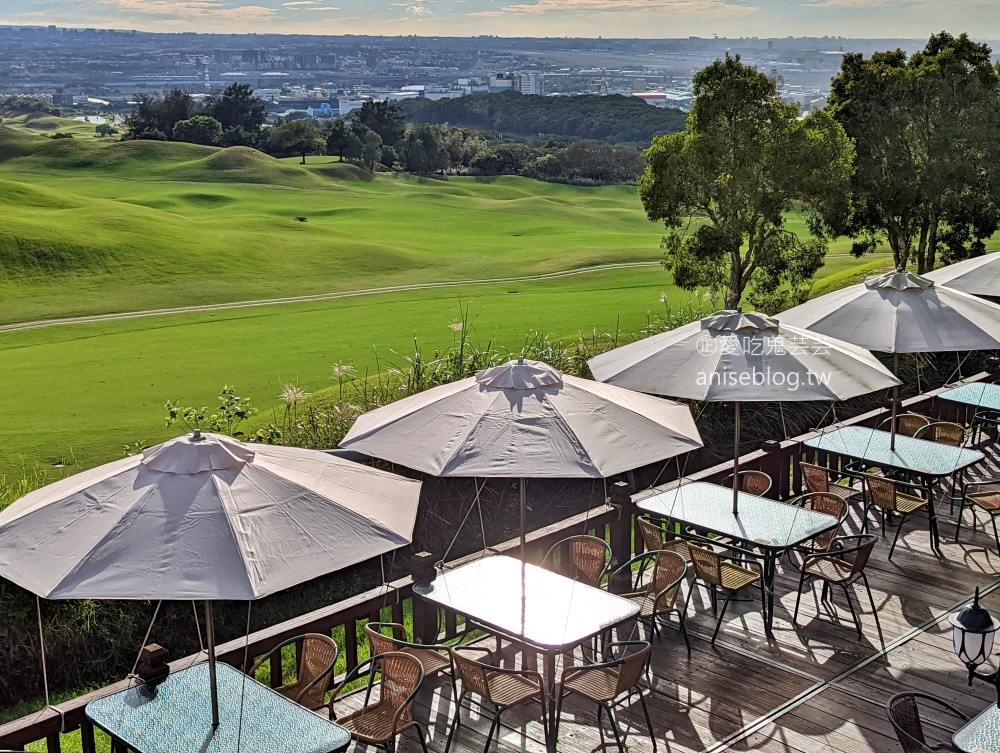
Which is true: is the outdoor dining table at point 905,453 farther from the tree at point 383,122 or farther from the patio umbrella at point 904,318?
the tree at point 383,122

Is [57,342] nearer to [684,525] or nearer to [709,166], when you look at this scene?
[709,166]

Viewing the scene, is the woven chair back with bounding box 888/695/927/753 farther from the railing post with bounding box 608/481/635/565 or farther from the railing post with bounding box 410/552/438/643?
the railing post with bounding box 608/481/635/565

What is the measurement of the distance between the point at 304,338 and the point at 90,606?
14357 millimetres

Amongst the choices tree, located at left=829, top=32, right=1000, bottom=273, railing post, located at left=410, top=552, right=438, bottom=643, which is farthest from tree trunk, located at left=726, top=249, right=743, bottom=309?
railing post, located at left=410, top=552, right=438, bottom=643

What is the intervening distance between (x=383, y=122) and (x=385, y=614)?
8959 cm

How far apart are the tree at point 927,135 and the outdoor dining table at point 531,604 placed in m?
17.5

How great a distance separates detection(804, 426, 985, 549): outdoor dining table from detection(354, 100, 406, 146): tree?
8821cm

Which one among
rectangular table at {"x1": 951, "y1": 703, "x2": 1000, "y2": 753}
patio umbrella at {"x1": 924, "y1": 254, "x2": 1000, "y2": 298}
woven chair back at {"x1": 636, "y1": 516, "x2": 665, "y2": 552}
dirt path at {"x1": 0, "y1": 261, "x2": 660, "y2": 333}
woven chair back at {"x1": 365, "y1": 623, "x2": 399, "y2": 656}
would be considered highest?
patio umbrella at {"x1": 924, "y1": 254, "x2": 1000, "y2": 298}

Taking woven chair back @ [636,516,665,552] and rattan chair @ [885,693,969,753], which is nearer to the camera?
rattan chair @ [885,693,969,753]

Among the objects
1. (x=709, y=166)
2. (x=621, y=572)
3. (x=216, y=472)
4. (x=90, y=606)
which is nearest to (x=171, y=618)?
(x=90, y=606)

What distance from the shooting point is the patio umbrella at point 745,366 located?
8.47 m

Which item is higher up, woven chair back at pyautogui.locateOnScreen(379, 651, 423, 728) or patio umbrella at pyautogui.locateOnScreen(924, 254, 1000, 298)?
patio umbrella at pyautogui.locateOnScreen(924, 254, 1000, 298)

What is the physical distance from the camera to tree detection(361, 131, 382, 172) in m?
88.4

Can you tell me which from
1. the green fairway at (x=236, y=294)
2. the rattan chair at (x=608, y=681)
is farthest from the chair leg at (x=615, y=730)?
the green fairway at (x=236, y=294)
